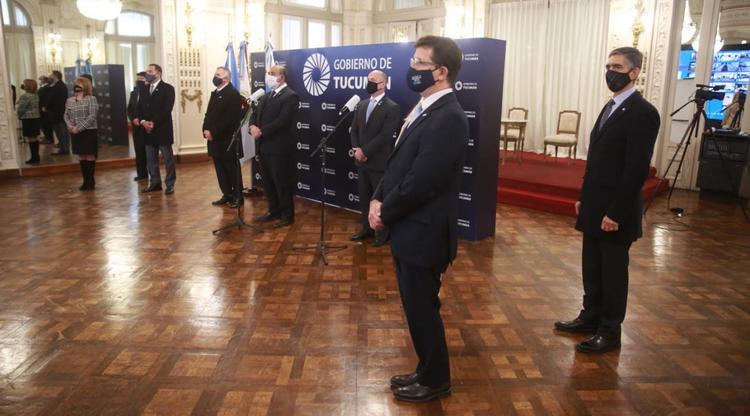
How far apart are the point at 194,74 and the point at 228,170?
427 centimetres

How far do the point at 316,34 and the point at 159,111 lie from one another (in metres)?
6.20

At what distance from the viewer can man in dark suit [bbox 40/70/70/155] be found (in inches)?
391

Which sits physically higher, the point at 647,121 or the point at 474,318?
the point at 647,121

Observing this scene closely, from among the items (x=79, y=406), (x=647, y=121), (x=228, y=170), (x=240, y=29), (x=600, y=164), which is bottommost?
(x=79, y=406)

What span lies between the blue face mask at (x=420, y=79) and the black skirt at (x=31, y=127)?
931 cm

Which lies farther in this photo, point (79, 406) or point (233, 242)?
point (233, 242)

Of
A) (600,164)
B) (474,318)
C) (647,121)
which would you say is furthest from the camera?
(474,318)

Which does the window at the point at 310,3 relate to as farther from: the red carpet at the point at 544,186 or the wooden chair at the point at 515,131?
the red carpet at the point at 544,186

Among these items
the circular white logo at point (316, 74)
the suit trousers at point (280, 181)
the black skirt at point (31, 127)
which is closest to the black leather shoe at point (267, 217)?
the suit trousers at point (280, 181)

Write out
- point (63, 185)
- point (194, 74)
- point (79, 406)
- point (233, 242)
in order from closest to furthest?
point (79, 406)
point (233, 242)
point (63, 185)
point (194, 74)

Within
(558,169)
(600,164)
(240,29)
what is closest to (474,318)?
(600,164)

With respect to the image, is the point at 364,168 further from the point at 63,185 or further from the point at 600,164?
the point at 63,185

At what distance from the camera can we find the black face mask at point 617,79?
2.95m

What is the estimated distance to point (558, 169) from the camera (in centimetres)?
830
